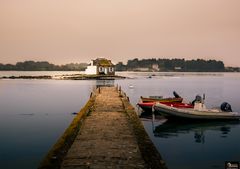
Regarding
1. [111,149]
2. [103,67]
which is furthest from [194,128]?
[103,67]

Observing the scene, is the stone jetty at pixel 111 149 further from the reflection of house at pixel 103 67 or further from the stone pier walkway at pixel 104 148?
the reflection of house at pixel 103 67

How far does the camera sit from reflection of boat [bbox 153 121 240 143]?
84.2 feet

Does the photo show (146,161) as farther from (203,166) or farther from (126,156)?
(203,166)

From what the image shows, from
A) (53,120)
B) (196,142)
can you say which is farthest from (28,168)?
(53,120)

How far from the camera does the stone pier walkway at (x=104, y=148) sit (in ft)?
37.9

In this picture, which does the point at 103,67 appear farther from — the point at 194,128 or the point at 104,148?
the point at 104,148

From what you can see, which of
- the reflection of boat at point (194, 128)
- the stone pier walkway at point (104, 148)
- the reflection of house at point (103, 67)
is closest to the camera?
the stone pier walkway at point (104, 148)

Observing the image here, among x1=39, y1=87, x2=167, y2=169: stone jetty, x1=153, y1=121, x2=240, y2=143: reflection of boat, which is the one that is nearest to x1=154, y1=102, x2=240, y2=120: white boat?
x1=153, y1=121, x2=240, y2=143: reflection of boat

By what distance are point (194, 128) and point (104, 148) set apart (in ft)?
53.7

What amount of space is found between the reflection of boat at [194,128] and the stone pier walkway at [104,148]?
671 cm

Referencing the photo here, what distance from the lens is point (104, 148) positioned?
13797mm

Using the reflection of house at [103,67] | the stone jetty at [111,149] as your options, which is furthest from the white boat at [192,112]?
the reflection of house at [103,67]

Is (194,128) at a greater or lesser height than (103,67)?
lesser

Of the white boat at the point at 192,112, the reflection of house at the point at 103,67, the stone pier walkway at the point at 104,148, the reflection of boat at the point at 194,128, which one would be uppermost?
the reflection of house at the point at 103,67
